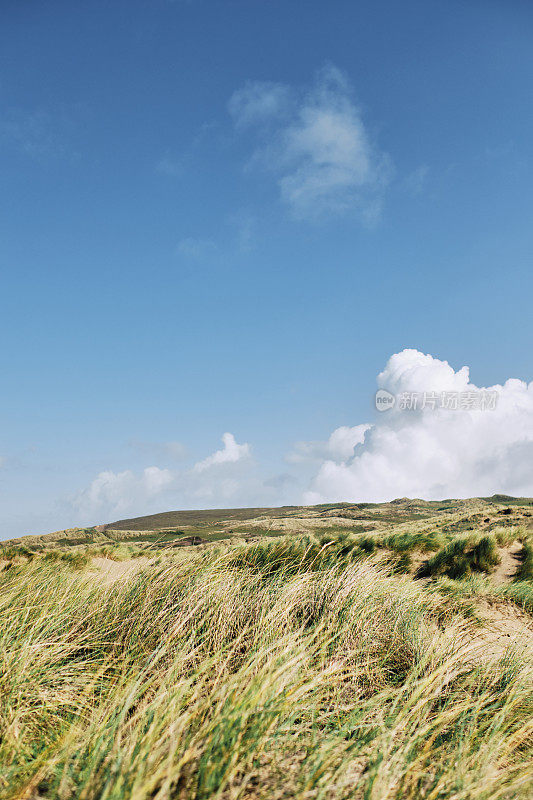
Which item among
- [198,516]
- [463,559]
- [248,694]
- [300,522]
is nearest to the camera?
[248,694]

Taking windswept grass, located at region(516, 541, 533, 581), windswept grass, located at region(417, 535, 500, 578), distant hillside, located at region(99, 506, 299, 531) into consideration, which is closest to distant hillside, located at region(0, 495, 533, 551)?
distant hillside, located at region(99, 506, 299, 531)

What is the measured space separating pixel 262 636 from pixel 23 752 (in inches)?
76.1

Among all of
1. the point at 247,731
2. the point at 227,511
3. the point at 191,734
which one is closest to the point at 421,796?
the point at 247,731

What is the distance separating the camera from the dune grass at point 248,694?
2170 mm

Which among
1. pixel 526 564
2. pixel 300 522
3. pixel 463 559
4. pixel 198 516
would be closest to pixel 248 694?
pixel 463 559

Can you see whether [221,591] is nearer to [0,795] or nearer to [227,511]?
[0,795]

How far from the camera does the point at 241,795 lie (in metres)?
2.04

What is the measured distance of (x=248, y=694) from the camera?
2.52m

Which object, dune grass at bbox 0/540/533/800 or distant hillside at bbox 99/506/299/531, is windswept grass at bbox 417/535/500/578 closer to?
dune grass at bbox 0/540/533/800

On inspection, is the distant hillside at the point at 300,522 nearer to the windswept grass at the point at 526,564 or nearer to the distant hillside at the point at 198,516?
the distant hillside at the point at 198,516

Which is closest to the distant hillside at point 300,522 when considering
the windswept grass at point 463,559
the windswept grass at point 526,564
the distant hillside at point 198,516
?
the distant hillside at point 198,516

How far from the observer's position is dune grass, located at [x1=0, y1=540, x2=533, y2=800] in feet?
7.12

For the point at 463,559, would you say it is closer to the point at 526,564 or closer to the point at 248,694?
the point at 526,564

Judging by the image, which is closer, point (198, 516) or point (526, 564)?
point (526, 564)
